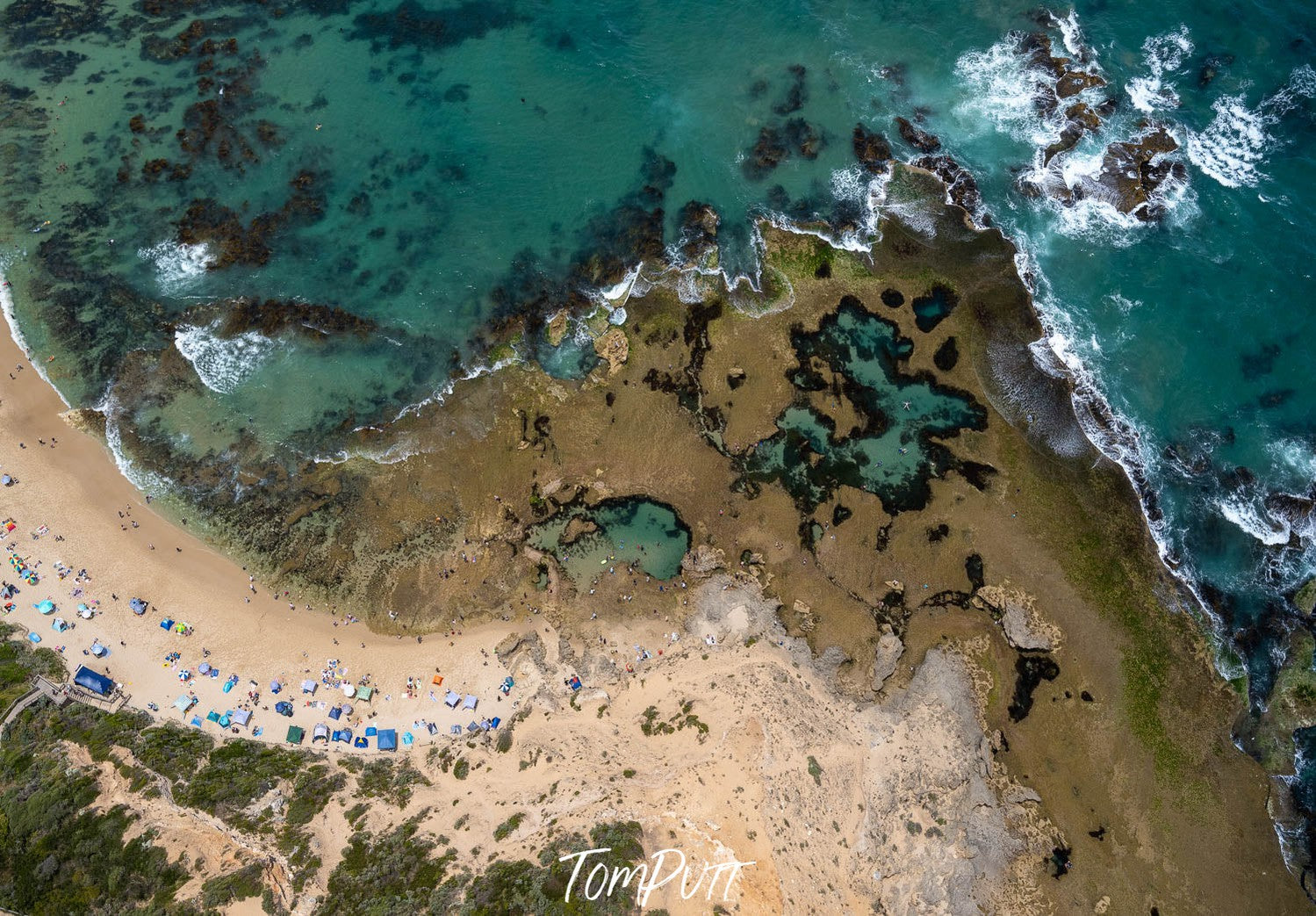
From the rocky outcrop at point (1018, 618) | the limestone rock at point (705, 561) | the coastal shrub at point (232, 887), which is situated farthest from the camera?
the limestone rock at point (705, 561)

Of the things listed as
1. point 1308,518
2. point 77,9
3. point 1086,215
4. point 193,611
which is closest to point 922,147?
point 1086,215

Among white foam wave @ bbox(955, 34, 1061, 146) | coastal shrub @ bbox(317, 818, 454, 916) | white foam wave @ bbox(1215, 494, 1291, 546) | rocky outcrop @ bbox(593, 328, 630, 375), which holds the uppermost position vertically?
white foam wave @ bbox(955, 34, 1061, 146)

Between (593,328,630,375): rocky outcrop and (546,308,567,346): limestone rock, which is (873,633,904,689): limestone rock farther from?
(546,308,567,346): limestone rock

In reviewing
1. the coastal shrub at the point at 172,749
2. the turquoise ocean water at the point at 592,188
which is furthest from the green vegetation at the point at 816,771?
the coastal shrub at the point at 172,749

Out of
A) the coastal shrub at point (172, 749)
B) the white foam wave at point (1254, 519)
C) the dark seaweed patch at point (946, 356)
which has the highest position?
the dark seaweed patch at point (946, 356)

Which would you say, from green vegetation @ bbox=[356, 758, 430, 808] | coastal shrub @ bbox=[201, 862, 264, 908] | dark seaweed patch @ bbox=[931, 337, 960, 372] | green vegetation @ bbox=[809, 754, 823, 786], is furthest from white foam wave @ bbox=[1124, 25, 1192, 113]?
coastal shrub @ bbox=[201, 862, 264, 908]

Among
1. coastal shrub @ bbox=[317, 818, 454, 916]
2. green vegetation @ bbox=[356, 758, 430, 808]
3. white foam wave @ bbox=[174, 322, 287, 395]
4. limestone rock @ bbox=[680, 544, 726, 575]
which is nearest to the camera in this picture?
coastal shrub @ bbox=[317, 818, 454, 916]

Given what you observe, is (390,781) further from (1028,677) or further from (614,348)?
(1028,677)

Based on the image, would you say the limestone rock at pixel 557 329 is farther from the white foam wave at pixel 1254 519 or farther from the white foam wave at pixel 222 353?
the white foam wave at pixel 1254 519
